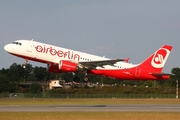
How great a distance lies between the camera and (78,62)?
5588 cm

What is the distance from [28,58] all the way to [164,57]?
24.7m

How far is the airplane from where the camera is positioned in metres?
53.5

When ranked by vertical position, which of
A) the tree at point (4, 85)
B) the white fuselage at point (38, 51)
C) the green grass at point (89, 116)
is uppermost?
the white fuselage at point (38, 51)

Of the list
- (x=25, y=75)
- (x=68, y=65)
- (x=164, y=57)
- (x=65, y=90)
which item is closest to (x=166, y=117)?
(x=68, y=65)

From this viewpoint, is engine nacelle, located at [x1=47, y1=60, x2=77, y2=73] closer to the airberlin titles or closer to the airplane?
the airplane

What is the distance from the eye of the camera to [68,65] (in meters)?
54.1

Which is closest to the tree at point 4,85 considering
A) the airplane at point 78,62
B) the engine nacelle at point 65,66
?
the airplane at point 78,62

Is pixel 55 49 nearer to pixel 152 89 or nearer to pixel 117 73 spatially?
pixel 117 73

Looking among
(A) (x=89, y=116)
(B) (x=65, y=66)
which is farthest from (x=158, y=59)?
(A) (x=89, y=116)

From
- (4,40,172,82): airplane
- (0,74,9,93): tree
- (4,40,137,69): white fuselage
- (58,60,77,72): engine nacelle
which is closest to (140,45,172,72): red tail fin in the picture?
(4,40,172,82): airplane

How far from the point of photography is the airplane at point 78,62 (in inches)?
2105

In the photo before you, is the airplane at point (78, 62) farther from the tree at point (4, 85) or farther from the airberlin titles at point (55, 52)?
the tree at point (4, 85)

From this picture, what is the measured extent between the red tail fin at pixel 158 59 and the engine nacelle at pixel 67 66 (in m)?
13.2

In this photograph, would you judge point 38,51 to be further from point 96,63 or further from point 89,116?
point 89,116
